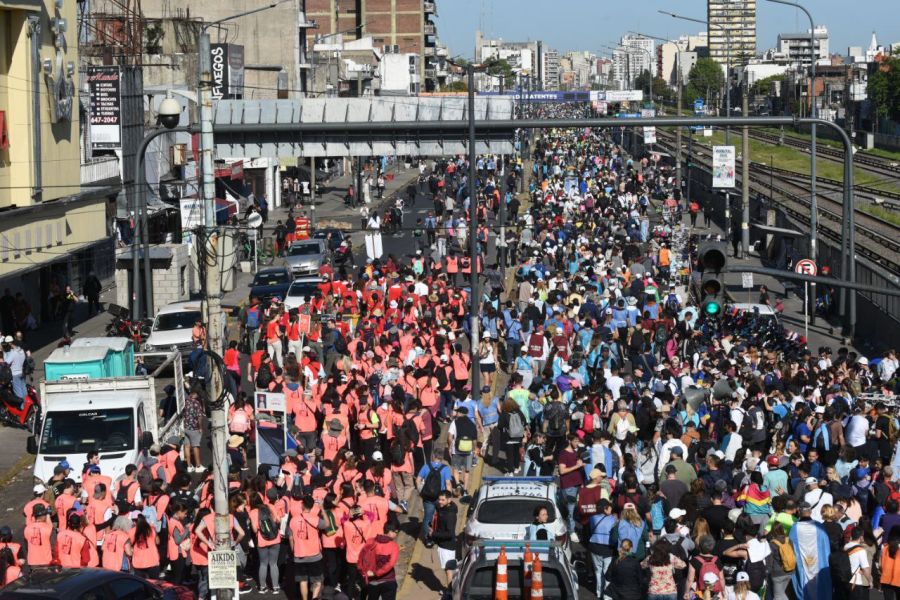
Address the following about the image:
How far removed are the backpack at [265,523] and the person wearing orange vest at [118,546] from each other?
4.94 ft

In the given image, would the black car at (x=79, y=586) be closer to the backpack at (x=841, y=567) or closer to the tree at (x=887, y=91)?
the backpack at (x=841, y=567)

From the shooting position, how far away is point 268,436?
2189 cm

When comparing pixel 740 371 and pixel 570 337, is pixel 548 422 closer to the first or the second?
pixel 740 371

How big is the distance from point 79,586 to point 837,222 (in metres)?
48.2

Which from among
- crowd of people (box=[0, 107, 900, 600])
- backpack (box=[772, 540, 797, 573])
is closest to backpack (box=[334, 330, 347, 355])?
crowd of people (box=[0, 107, 900, 600])

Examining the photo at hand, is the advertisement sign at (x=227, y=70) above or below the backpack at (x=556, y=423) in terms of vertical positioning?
above

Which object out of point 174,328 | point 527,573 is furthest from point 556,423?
point 174,328

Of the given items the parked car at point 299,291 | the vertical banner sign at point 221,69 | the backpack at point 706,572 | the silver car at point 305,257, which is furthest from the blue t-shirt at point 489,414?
the vertical banner sign at point 221,69

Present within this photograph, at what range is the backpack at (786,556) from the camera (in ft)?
49.4

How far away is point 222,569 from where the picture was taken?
14047 mm

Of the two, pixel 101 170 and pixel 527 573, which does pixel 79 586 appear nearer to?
pixel 527 573

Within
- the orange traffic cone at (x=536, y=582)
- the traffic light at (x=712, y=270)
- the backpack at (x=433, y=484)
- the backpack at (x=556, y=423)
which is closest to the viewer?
the orange traffic cone at (x=536, y=582)

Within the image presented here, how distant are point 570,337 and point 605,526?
12.7m

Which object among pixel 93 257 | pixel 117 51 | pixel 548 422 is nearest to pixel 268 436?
pixel 548 422
